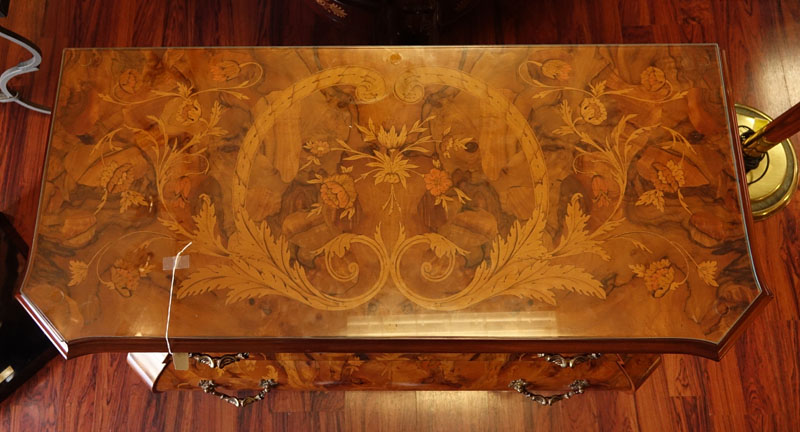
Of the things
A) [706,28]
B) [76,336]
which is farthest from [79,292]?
[706,28]

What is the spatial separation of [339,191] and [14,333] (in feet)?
2.67

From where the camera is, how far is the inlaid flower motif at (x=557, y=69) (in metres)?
0.86

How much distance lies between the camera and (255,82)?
860 millimetres

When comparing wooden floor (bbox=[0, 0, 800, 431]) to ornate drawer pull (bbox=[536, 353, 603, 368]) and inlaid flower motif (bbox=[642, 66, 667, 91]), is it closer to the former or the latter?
ornate drawer pull (bbox=[536, 353, 603, 368])

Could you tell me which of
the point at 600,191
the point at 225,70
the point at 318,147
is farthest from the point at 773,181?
the point at 225,70

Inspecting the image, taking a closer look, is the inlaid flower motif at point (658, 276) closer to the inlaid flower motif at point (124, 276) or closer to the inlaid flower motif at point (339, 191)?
the inlaid flower motif at point (339, 191)

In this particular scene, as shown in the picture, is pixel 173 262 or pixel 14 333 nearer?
pixel 173 262

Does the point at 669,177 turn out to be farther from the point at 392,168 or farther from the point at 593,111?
the point at 392,168

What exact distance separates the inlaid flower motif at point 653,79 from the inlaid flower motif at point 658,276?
Answer: 0.89 ft

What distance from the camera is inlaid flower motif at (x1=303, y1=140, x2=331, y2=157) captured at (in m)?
0.82

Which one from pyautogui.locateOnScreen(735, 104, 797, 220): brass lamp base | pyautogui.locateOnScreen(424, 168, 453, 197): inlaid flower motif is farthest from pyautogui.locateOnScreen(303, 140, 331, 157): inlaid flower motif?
pyautogui.locateOnScreen(735, 104, 797, 220): brass lamp base

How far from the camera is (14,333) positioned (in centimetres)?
114

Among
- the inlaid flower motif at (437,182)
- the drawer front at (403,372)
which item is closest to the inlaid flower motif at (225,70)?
the inlaid flower motif at (437,182)

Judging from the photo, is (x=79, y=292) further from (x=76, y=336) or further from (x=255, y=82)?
(x=255, y=82)
